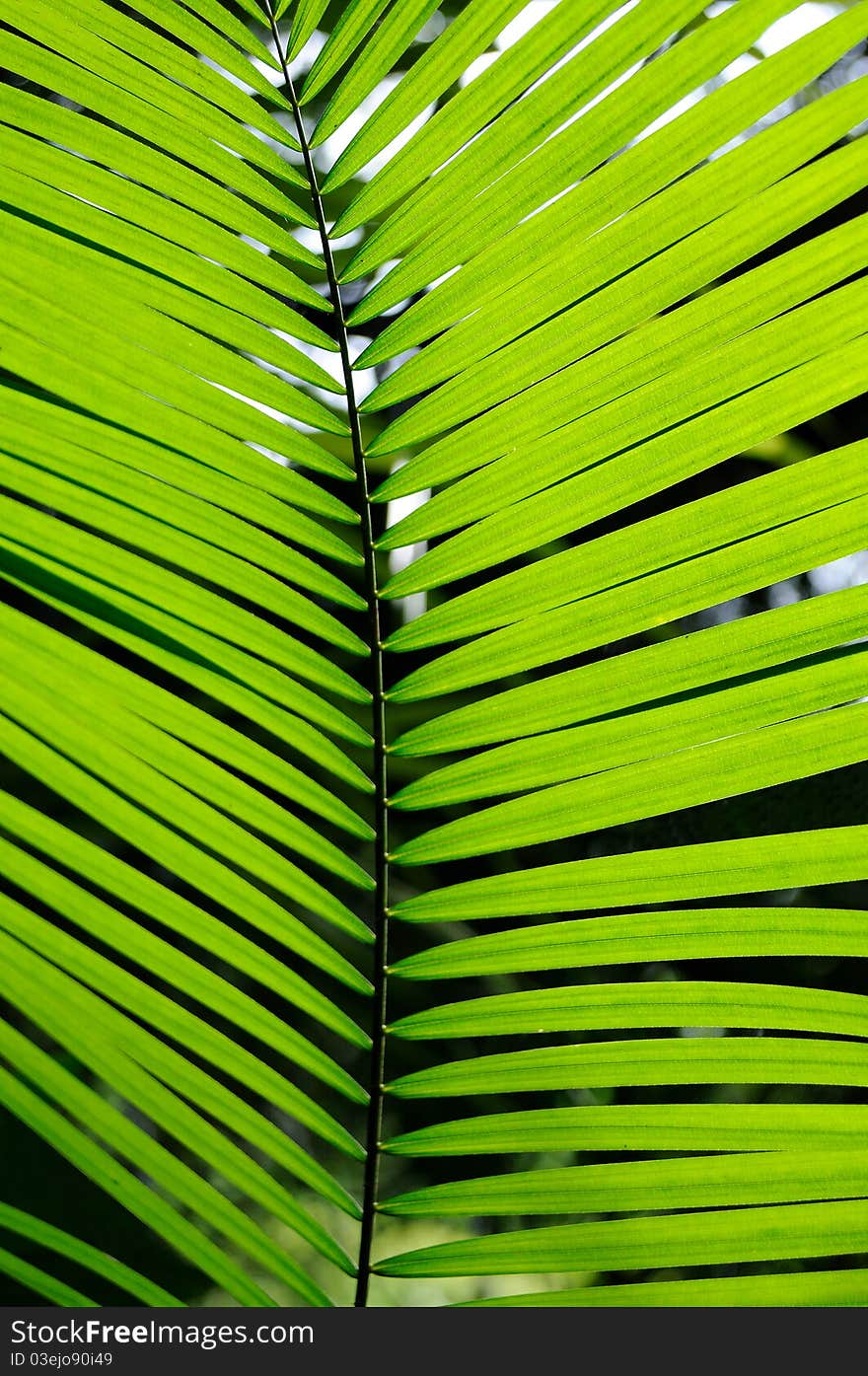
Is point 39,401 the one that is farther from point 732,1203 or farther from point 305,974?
point 305,974

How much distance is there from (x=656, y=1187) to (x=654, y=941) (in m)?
0.13

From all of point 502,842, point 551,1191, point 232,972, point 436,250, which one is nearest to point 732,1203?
point 551,1191

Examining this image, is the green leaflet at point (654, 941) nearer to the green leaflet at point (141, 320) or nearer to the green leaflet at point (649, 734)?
the green leaflet at point (649, 734)

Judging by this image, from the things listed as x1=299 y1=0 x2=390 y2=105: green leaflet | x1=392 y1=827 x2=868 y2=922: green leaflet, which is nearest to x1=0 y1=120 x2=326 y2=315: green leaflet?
x1=299 y1=0 x2=390 y2=105: green leaflet

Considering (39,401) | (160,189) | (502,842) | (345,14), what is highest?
(345,14)

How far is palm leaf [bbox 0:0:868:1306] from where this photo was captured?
1.63 ft

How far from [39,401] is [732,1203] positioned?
0.53 m

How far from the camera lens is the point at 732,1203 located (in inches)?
20.4

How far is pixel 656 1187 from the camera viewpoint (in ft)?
1.74

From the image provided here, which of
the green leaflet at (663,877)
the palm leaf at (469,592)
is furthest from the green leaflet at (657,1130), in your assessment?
the green leaflet at (663,877)

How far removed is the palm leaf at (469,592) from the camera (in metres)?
0.50

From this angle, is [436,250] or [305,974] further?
[305,974]

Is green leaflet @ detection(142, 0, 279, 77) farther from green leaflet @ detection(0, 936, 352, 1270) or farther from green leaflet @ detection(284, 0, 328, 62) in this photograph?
green leaflet @ detection(0, 936, 352, 1270)

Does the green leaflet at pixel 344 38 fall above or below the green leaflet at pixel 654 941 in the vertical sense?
above
